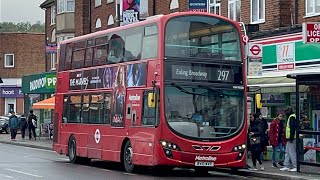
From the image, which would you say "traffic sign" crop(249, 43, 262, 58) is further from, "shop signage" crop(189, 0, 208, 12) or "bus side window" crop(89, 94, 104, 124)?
"bus side window" crop(89, 94, 104, 124)

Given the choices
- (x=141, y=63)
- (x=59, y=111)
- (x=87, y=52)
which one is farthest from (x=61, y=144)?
(x=141, y=63)

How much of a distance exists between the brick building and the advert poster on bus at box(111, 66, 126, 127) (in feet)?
178

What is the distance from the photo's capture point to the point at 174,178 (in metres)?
21.3

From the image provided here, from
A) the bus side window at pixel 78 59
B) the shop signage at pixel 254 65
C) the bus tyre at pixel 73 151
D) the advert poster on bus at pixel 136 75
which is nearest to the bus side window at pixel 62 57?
the bus side window at pixel 78 59

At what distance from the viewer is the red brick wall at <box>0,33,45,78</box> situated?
77625 mm

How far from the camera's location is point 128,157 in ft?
76.2

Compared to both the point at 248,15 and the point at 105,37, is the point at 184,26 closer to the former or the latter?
the point at 105,37

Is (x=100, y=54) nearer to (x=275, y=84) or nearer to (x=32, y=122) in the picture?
(x=275, y=84)

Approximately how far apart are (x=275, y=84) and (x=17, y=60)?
5491cm

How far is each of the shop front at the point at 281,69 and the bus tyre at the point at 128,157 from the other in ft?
14.7

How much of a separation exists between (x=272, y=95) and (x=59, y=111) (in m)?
8.08

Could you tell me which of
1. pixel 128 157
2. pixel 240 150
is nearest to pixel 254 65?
pixel 240 150

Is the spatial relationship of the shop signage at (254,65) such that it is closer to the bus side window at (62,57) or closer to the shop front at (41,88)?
the bus side window at (62,57)

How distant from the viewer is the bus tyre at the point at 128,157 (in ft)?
75.4
